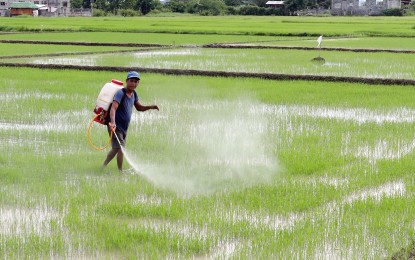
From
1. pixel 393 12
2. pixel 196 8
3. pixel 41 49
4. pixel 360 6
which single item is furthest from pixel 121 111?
pixel 360 6

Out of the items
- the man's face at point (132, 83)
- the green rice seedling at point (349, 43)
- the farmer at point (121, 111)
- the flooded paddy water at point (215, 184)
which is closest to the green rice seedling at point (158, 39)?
the green rice seedling at point (349, 43)

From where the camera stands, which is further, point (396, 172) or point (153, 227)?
point (396, 172)

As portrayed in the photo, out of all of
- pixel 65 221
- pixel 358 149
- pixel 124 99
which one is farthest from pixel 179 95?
pixel 65 221

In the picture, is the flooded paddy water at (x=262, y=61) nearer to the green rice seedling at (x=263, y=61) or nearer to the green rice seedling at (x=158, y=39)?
the green rice seedling at (x=263, y=61)

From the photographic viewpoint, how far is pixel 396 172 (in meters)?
5.88

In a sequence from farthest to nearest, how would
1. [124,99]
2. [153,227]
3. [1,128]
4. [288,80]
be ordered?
[288,80]
[1,128]
[124,99]
[153,227]

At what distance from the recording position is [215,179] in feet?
18.2

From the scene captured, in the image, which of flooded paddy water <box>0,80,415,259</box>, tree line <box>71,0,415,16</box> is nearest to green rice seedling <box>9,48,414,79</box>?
flooded paddy water <box>0,80,415,259</box>

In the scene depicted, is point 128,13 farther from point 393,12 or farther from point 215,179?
point 215,179

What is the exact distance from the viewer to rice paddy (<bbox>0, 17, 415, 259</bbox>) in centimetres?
407

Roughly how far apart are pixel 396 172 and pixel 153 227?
2421mm

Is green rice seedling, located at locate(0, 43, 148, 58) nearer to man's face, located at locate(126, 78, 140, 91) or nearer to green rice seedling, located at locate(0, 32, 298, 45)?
green rice seedling, located at locate(0, 32, 298, 45)

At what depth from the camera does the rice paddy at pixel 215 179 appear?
4066 millimetres

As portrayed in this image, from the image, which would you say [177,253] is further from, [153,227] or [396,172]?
[396,172]
